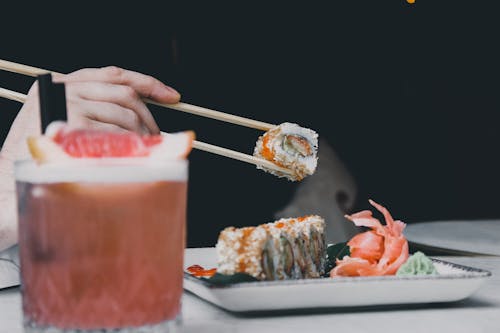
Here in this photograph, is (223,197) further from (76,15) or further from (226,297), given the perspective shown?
(226,297)

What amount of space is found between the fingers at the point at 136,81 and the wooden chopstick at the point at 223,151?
0.41ft

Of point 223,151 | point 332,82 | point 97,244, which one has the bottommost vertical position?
point 97,244

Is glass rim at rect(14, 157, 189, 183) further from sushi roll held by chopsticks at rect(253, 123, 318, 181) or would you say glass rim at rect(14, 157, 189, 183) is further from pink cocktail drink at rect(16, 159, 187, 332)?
sushi roll held by chopsticks at rect(253, 123, 318, 181)

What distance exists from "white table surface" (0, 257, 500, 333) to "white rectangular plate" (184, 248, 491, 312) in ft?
0.05

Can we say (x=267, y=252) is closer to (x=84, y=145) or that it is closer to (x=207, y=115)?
(x=84, y=145)

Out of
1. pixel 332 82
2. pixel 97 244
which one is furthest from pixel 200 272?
pixel 332 82

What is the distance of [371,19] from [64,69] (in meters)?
1.68

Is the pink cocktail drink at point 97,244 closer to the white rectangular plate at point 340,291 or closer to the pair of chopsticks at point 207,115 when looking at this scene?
the white rectangular plate at point 340,291

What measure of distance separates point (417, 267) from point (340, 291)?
0.19 metres

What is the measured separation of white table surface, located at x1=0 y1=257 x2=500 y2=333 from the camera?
2.63ft

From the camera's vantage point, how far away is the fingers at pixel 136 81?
1.44m

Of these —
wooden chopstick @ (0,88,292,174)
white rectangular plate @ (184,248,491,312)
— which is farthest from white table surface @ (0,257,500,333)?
wooden chopstick @ (0,88,292,174)

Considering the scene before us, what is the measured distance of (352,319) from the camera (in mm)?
850

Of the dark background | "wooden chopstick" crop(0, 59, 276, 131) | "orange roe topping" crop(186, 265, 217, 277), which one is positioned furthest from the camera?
the dark background
